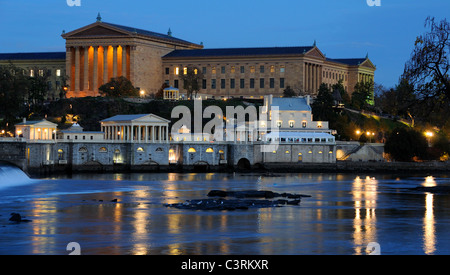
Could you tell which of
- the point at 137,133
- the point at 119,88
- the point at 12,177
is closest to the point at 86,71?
the point at 119,88

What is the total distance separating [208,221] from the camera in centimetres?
6500

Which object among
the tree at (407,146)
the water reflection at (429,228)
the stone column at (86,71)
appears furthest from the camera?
the stone column at (86,71)

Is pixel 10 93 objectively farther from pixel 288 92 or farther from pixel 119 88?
pixel 288 92

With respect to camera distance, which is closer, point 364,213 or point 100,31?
point 364,213

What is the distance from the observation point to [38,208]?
2884 inches

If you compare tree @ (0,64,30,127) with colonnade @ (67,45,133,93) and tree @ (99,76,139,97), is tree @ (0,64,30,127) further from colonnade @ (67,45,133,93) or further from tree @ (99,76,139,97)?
colonnade @ (67,45,133,93)

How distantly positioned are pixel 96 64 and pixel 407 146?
82.8 m

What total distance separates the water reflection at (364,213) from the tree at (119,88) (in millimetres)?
77595

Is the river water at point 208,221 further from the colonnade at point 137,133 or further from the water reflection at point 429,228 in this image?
the colonnade at point 137,133

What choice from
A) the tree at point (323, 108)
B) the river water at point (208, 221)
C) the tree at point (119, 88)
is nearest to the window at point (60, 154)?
the river water at point (208, 221)

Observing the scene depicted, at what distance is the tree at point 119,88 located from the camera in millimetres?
178875

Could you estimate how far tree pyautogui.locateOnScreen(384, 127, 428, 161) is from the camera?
142 metres

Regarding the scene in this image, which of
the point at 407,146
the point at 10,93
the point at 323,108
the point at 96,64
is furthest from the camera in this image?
the point at 96,64
